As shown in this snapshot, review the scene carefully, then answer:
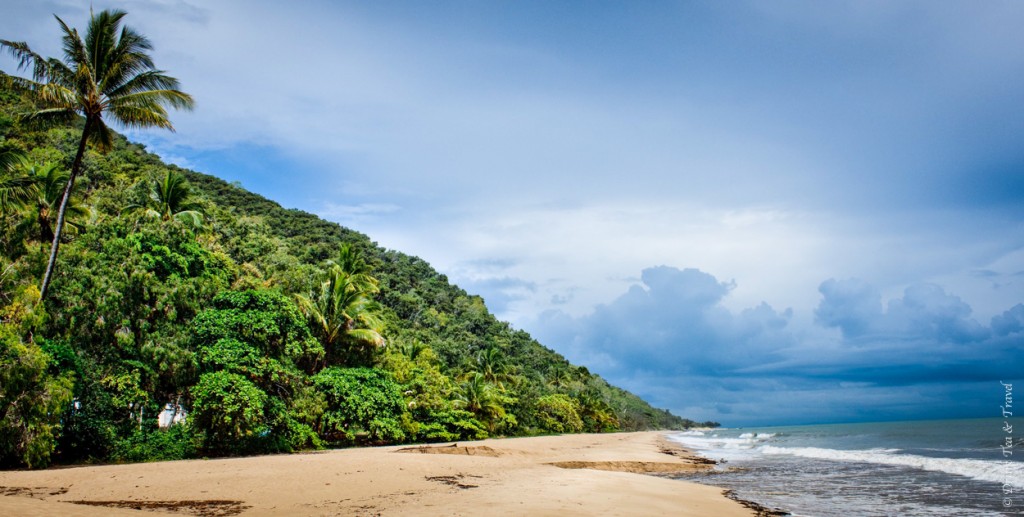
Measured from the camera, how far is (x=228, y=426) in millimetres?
17766

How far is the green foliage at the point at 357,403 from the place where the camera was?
2316 cm

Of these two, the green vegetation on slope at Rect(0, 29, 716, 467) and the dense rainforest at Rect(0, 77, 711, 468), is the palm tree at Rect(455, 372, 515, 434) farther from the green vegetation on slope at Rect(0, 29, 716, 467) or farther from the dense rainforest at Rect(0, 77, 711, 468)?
the green vegetation on slope at Rect(0, 29, 716, 467)

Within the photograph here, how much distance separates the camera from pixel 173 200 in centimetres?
2783

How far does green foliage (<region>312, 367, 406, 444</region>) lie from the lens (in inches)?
912

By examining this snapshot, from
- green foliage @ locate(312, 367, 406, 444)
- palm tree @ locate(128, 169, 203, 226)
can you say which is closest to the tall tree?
green foliage @ locate(312, 367, 406, 444)

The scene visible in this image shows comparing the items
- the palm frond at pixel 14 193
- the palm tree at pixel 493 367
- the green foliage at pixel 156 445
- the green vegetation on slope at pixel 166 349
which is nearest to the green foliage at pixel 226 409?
the green vegetation on slope at pixel 166 349

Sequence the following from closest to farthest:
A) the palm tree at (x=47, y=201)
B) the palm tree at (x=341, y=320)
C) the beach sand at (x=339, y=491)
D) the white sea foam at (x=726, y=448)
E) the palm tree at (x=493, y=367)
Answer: the beach sand at (x=339, y=491)
the palm tree at (x=47, y=201)
the palm tree at (x=341, y=320)
the white sea foam at (x=726, y=448)
the palm tree at (x=493, y=367)

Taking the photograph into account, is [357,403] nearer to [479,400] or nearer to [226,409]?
[226,409]

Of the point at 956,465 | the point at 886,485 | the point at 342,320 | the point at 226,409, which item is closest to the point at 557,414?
the point at 342,320

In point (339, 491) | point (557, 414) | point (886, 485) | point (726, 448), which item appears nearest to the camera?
point (339, 491)

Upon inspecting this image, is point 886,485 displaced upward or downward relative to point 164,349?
downward

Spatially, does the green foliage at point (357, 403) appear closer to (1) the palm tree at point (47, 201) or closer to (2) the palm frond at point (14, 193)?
(2) the palm frond at point (14, 193)

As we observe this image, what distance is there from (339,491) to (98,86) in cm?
1440

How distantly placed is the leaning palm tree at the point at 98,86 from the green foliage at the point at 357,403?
10506 mm
